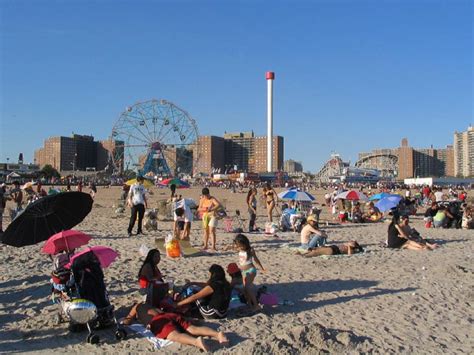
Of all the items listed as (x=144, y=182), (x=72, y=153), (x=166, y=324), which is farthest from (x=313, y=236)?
Result: (x=72, y=153)

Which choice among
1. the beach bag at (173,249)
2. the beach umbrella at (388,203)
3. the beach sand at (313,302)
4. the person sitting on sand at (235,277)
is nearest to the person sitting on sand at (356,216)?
the beach umbrella at (388,203)

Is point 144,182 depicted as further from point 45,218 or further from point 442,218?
point 45,218

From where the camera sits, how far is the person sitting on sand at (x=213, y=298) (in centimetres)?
530

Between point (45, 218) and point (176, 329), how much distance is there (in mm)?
2504

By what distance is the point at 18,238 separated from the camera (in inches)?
230

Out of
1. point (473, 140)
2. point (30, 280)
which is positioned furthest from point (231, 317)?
point (473, 140)

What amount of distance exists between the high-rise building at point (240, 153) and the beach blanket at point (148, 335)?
16313 centimetres

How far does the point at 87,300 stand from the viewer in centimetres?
481

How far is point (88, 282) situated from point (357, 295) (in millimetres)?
3613

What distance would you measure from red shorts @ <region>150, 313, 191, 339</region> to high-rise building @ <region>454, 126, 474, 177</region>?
193m

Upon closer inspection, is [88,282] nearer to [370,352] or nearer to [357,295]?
[370,352]

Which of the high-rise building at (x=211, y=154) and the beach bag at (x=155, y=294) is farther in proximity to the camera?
the high-rise building at (x=211, y=154)

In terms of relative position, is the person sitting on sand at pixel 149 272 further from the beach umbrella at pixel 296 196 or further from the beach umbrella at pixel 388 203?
the beach umbrella at pixel 388 203

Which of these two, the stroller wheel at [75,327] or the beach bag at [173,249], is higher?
the beach bag at [173,249]
